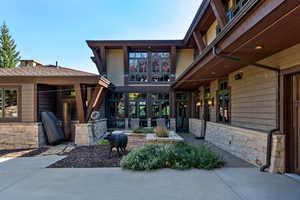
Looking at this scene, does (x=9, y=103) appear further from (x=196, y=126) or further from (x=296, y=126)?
(x=296, y=126)

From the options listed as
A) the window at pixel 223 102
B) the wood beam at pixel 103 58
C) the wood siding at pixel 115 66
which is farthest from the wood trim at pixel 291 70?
the wood beam at pixel 103 58

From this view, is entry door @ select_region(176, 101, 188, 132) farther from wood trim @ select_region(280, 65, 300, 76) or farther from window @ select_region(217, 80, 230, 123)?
wood trim @ select_region(280, 65, 300, 76)

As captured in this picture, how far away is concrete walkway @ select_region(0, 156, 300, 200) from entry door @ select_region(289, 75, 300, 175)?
52cm

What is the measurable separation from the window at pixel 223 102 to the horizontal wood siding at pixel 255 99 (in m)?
0.60

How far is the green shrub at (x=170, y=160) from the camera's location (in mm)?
4898

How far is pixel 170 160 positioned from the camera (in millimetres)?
5137

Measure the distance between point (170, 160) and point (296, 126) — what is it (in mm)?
3043

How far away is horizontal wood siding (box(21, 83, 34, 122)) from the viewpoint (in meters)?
8.77

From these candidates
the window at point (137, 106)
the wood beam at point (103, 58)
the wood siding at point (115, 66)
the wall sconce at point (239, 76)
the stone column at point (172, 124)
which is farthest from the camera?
the wood siding at point (115, 66)

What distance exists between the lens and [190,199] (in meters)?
3.25

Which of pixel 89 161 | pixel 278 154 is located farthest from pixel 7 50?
pixel 278 154

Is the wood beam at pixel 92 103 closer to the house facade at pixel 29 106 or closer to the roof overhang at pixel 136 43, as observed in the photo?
the house facade at pixel 29 106

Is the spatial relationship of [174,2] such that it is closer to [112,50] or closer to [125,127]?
[112,50]

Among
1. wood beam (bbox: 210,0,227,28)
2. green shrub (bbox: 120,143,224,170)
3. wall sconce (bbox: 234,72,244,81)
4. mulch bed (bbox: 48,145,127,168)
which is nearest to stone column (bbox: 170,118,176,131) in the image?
wall sconce (bbox: 234,72,244,81)
